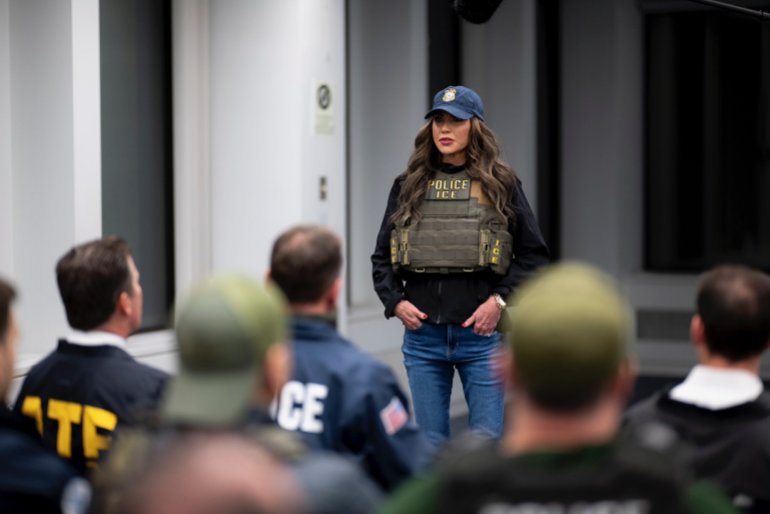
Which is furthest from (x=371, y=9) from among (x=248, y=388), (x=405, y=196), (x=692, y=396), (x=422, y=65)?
(x=248, y=388)

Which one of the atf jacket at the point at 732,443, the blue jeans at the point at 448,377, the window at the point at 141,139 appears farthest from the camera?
the window at the point at 141,139

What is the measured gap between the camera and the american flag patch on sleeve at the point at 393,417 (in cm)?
318

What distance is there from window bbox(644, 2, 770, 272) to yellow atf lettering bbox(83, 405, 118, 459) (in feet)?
32.1

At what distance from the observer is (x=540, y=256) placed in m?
5.44

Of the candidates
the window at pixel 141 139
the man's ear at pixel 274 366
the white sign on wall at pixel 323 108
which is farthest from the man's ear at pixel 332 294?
the white sign on wall at pixel 323 108

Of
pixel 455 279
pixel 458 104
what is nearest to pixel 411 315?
pixel 455 279

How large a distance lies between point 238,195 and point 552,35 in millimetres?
5575

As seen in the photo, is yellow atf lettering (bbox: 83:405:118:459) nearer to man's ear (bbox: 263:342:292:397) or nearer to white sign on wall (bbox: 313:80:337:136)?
man's ear (bbox: 263:342:292:397)

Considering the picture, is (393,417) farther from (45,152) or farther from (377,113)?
(377,113)

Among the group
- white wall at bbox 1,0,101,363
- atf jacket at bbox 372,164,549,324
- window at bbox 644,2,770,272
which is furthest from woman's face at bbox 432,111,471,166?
window at bbox 644,2,770,272

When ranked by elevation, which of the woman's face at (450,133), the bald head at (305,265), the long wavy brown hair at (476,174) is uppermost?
the woman's face at (450,133)

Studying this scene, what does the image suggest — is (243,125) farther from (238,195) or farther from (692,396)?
(692,396)

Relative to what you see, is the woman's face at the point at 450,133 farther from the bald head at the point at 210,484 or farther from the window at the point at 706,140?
the window at the point at 706,140

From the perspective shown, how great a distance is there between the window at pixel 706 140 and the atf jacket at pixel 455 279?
7326 millimetres
